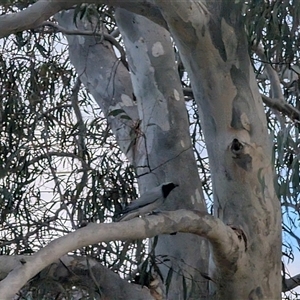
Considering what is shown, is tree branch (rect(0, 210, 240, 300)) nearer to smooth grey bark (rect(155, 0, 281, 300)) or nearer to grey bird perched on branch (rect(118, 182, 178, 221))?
smooth grey bark (rect(155, 0, 281, 300))

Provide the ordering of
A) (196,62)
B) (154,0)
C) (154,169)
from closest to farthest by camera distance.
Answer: (154,0) → (196,62) → (154,169)

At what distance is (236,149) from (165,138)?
0.48 m

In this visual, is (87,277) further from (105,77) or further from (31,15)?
(105,77)

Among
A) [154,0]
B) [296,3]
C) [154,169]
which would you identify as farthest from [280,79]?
[154,0]

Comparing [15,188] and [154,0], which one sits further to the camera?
[15,188]

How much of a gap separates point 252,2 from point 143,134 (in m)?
0.73

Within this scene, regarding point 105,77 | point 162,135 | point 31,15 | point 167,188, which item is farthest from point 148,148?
point 31,15

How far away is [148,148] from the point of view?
2.57 m

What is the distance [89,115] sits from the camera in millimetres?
3201

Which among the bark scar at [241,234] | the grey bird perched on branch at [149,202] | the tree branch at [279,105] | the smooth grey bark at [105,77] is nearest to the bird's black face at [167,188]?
the grey bird perched on branch at [149,202]

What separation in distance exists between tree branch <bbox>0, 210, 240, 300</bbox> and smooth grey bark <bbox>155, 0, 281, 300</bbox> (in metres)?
0.08

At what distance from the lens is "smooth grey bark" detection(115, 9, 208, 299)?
245 cm

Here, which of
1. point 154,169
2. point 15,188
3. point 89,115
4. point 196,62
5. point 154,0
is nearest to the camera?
point 154,0

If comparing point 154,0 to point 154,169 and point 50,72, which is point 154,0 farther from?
point 50,72
